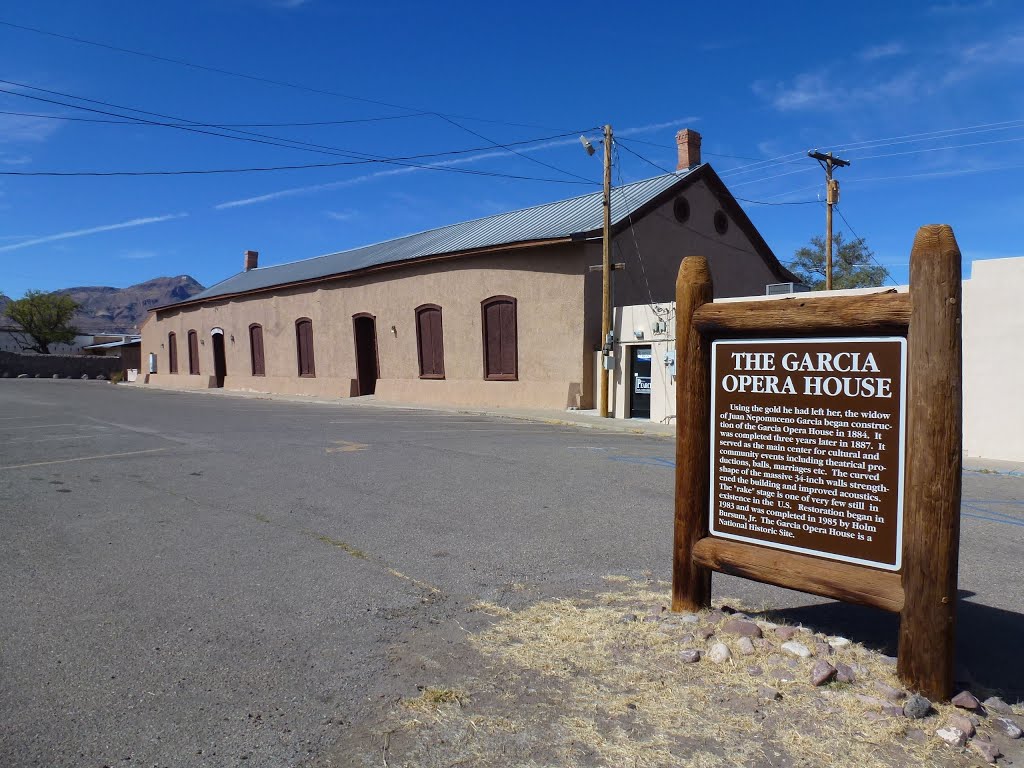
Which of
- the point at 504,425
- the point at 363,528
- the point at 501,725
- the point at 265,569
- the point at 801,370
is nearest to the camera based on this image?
the point at 501,725

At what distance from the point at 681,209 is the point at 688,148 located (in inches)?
111

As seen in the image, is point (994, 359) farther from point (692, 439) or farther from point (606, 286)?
point (692, 439)

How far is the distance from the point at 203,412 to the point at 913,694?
2206 cm

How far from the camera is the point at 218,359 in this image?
46094 millimetres

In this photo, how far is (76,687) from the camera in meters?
4.07

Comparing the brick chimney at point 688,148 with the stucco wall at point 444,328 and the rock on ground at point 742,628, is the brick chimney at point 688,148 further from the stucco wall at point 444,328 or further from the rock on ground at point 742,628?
the rock on ground at point 742,628

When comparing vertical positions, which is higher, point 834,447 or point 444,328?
point 444,328

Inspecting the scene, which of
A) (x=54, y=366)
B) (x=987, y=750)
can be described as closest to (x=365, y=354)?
(x=987, y=750)

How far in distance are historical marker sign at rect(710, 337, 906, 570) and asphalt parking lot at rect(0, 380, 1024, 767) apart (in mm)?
955

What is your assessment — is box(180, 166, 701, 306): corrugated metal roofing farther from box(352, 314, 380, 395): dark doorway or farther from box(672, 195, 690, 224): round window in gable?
box(352, 314, 380, 395): dark doorway

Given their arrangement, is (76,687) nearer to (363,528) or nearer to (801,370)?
(363,528)

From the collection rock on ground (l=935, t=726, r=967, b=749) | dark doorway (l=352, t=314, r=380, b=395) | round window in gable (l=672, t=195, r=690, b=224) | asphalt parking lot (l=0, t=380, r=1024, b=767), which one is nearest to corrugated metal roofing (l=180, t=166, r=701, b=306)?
round window in gable (l=672, t=195, r=690, b=224)

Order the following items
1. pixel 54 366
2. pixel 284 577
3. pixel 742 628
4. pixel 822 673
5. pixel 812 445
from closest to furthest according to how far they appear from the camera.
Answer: pixel 822 673 < pixel 812 445 < pixel 742 628 < pixel 284 577 < pixel 54 366

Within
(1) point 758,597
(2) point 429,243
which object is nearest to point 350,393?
(2) point 429,243
